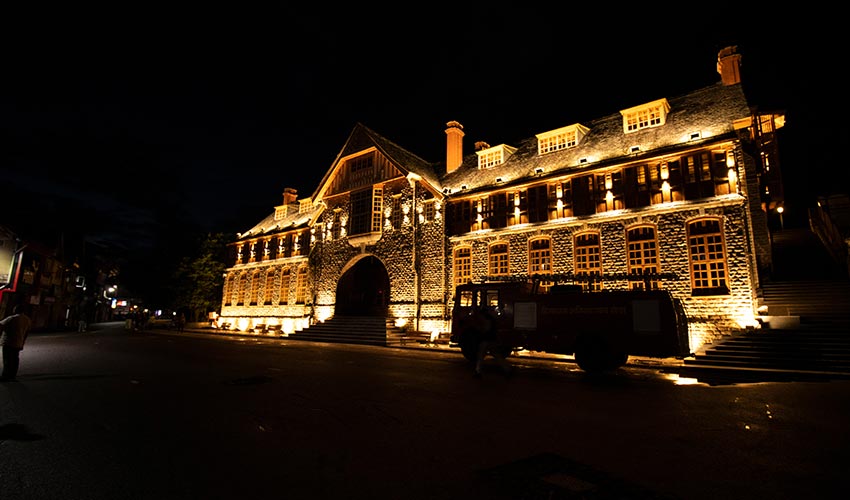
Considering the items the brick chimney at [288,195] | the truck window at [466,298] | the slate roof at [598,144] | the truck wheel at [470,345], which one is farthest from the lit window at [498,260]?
the brick chimney at [288,195]

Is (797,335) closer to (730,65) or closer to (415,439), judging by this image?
(730,65)

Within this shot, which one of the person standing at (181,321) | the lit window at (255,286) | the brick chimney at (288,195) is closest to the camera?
the person standing at (181,321)

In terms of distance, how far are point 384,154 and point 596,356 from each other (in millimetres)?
18293

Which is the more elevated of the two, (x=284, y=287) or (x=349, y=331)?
(x=284, y=287)

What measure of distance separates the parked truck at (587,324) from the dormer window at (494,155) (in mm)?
11594

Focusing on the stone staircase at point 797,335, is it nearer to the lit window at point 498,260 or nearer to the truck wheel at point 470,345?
the truck wheel at point 470,345

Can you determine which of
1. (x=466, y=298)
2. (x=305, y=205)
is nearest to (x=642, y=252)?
(x=466, y=298)

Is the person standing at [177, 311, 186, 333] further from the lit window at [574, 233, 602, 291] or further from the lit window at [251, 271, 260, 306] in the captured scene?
the lit window at [574, 233, 602, 291]

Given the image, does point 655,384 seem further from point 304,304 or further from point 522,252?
point 304,304

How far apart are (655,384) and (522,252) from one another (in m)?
10.9

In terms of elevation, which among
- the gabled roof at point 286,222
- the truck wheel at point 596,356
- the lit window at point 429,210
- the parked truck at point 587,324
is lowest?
the truck wheel at point 596,356

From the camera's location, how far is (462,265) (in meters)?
21.7

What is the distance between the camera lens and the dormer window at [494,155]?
2309 centimetres

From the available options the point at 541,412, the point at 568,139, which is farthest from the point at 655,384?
the point at 568,139
